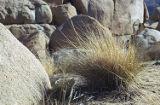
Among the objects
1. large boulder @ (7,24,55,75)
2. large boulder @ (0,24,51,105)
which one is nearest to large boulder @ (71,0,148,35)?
large boulder @ (7,24,55,75)

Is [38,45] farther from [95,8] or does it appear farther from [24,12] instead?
[95,8]

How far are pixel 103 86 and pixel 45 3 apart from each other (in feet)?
20.8

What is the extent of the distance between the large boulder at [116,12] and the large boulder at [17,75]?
6.41 metres

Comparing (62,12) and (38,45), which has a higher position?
(62,12)

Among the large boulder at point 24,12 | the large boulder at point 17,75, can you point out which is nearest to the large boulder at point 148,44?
the large boulder at point 24,12

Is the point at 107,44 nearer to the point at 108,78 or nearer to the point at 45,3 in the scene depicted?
the point at 108,78

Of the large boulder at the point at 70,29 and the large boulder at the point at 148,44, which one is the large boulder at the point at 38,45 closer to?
the large boulder at the point at 70,29

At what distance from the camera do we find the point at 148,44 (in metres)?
6.79

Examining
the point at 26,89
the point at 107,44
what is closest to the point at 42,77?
the point at 26,89

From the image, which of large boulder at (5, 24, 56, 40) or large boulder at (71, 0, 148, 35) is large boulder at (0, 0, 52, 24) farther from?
large boulder at (71, 0, 148, 35)

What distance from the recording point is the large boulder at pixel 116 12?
390 inches

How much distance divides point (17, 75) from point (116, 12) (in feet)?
27.7

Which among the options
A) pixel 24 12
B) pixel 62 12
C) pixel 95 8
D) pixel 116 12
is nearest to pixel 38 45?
pixel 24 12

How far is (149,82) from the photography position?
333 centimetres
